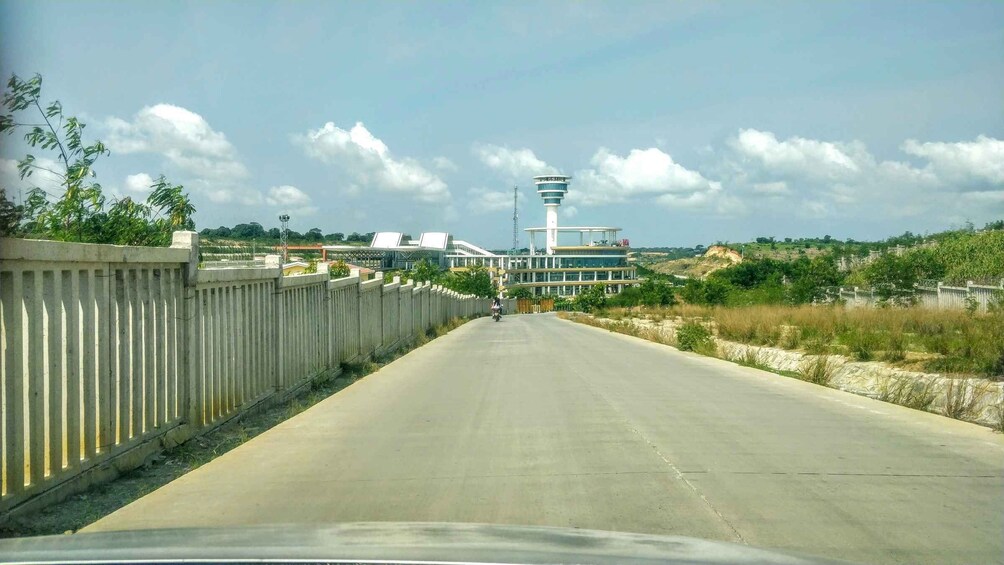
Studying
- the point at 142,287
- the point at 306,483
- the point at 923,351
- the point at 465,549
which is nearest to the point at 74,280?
the point at 142,287

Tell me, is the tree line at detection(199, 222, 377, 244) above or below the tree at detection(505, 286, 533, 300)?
above

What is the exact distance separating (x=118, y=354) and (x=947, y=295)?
34779mm

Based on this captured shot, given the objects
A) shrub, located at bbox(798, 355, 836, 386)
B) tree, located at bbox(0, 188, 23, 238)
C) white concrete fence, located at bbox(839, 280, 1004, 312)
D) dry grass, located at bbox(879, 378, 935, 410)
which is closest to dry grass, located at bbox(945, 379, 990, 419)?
dry grass, located at bbox(879, 378, 935, 410)

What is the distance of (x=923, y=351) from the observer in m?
18.1

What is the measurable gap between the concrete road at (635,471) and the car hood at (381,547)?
10.2 ft

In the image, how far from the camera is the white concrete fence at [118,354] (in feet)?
20.1

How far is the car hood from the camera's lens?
108 inches

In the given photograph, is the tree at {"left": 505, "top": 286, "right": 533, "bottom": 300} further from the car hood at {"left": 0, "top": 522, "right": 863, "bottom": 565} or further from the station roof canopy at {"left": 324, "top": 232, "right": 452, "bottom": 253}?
the car hood at {"left": 0, "top": 522, "right": 863, "bottom": 565}

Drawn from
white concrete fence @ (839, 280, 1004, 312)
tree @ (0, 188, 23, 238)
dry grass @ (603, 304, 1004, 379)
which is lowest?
dry grass @ (603, 304, 1004, 379)

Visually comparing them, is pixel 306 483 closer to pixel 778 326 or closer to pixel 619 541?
pixel 619 541

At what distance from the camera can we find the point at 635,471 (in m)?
8.09

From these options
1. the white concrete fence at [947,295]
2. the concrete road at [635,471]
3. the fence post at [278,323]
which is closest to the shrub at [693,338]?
the white concrete fence at [947,295]

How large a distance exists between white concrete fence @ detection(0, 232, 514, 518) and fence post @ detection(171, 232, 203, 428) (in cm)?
1

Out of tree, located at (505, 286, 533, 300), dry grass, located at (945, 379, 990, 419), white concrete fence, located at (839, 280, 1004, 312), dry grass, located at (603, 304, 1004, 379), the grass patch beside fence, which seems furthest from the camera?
tree, located at (505, 286, 533, 300)
